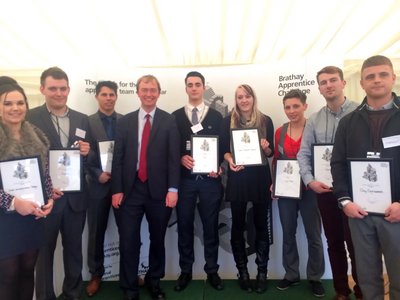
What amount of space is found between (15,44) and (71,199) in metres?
3.25

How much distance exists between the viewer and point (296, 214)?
8.89 feet

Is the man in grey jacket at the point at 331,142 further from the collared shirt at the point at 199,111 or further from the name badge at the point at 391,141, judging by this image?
the collared shirt at the point at 199,111

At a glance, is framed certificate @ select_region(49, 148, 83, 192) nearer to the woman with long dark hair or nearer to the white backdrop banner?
the woman with long dark hair

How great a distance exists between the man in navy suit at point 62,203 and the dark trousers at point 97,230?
14.9 inches

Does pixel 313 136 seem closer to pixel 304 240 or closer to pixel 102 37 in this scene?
pixel 304 240

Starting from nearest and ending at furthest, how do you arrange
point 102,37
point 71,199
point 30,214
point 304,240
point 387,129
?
point 387,129, point 30,214, point 71,199, point 304,240, point 102,37

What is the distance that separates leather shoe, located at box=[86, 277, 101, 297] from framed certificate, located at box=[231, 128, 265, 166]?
2.00 m

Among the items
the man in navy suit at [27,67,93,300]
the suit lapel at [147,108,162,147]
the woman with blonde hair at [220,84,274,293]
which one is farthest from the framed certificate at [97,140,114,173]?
the woman with blonde hair at [220,84,274,293]

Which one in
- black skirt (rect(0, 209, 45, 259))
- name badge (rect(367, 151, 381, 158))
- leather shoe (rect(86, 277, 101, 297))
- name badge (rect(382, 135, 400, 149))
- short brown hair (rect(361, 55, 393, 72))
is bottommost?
leather shoe (rect(86, 277, 101, 297))

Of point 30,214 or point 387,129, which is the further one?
point 30,214

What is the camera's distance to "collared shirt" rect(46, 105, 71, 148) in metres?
2.37

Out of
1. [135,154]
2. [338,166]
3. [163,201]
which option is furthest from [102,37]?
[338,166]

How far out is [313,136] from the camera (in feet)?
8.07

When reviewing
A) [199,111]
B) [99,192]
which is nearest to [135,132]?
[199,111]
